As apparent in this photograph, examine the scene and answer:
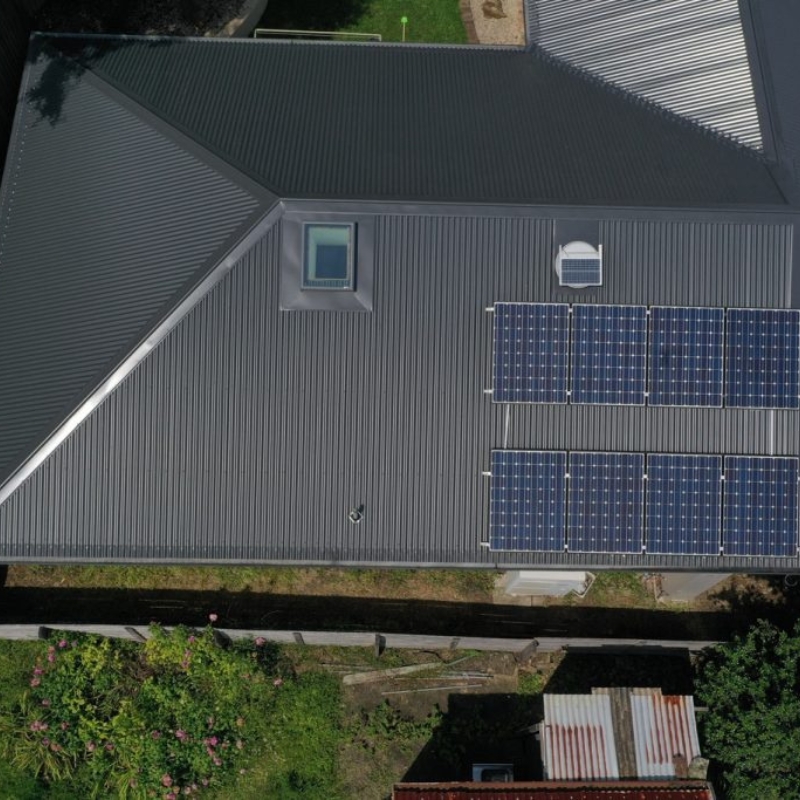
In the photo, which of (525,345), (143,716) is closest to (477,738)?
(143,716)

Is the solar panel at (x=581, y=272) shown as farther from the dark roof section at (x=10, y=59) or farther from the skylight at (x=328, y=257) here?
the dark roof section at (x=10, y=59)

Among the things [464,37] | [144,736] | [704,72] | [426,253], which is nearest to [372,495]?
[426,253]

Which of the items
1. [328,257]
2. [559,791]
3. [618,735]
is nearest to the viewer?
[559,791]

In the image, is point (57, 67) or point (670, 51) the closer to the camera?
point (670, 51)

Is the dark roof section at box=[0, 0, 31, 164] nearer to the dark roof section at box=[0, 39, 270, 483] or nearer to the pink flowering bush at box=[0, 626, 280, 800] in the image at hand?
the dark roof section at box=[0, 39, 270, 483]

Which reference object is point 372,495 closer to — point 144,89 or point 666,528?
point 666,528

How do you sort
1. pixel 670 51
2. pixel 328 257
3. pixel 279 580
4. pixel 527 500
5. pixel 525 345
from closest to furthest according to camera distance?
pixel 328 257, pixel 525 345, pixel 527 500, pixel 670 51, pixel 279 580

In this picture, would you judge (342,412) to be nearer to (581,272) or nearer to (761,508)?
(581,272)

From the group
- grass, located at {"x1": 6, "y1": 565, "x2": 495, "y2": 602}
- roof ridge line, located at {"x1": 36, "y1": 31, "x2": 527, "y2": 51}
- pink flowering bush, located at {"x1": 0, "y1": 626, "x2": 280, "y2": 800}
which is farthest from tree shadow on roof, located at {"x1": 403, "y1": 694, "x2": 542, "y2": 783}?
roof ridge line, located at {"x1": 36, "y1": 31, "x2": 527, "y2": 51}
